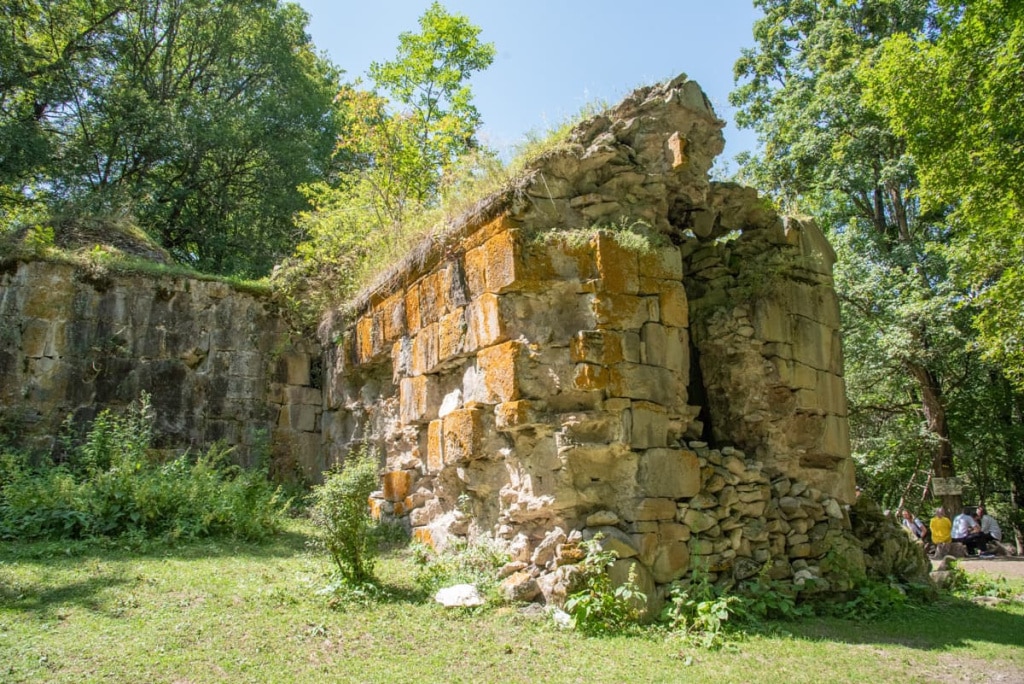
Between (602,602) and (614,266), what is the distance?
8.70ft

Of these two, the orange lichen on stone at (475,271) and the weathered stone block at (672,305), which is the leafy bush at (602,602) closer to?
the weathered stone block at (672,305)

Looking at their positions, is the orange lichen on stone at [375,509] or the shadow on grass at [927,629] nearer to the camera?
the shadow on grass at [927,629]

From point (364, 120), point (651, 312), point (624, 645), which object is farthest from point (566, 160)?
point (364, 120)

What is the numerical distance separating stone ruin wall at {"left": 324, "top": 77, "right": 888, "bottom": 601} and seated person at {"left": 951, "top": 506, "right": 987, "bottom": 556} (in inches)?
310

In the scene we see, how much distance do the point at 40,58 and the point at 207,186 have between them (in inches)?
187

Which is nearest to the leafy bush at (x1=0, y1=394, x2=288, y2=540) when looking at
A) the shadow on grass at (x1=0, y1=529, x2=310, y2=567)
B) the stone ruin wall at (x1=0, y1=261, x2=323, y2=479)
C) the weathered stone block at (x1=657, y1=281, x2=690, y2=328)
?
the shadow on grass at (x1=0, y1=529, x2=310, y2=567)

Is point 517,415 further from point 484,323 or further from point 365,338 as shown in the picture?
point 365,338

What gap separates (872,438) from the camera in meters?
16.8

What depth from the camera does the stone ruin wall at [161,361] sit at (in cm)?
966

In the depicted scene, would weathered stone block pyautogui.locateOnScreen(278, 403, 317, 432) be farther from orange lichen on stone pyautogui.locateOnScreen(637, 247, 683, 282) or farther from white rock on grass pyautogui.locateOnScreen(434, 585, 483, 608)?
orange lichen on stone pyautogui.locateOnScreen(637, 247, 683, 282)

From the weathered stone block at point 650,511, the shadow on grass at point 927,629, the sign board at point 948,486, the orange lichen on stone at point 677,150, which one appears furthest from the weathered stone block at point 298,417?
the sign board at point 948,486

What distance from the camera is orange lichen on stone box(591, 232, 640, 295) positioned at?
6273 millimetres

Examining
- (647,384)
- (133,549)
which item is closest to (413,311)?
(647,384)

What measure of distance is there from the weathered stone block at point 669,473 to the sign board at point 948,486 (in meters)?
10.7
